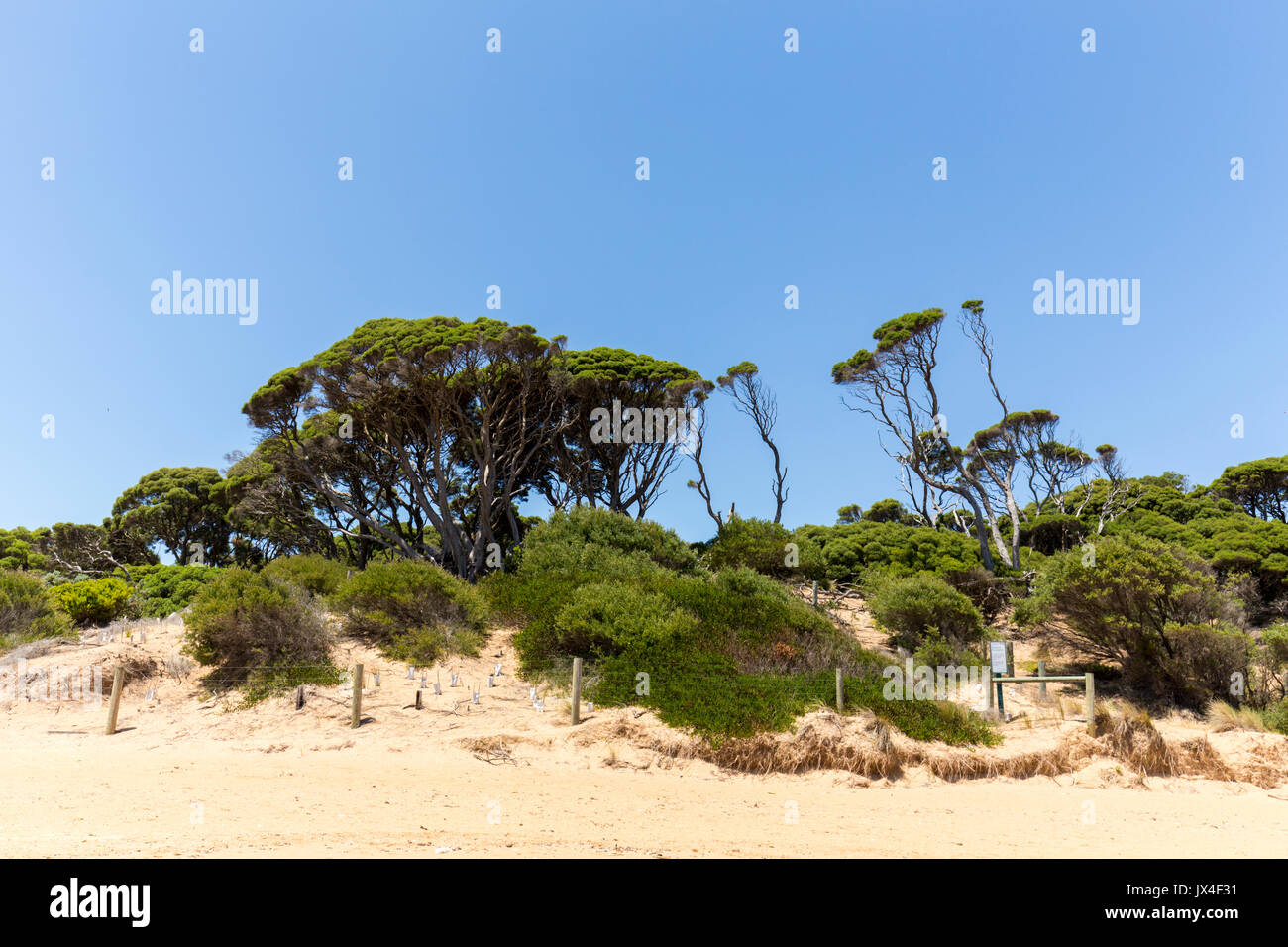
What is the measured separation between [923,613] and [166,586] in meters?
25.7

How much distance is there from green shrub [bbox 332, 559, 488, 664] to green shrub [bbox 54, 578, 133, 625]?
26.9 feet

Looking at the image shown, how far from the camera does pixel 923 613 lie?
60.2 ft

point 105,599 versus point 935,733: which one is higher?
point 105,599

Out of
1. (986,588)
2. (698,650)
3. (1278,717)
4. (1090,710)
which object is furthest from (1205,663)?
(698,650)

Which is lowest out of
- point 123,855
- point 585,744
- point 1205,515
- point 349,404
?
point 585,744

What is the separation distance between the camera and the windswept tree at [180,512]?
36219 millimetres

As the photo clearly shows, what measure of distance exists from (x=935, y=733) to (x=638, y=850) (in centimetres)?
730

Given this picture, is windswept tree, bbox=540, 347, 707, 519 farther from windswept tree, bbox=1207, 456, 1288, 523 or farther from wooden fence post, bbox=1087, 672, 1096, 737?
windswept tree, bbox=1207, 456, 1288, 523

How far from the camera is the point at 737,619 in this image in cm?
1584

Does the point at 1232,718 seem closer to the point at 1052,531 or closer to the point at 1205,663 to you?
the point at 1205,663

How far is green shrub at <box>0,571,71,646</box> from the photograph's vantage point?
57.3 feet

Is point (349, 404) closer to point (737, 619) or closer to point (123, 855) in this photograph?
point (737, 619)

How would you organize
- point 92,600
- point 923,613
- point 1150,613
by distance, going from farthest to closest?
point 92,600
point 923,613
point 1150,613

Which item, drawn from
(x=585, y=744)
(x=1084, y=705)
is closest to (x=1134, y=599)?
(x=1084, y=705)
